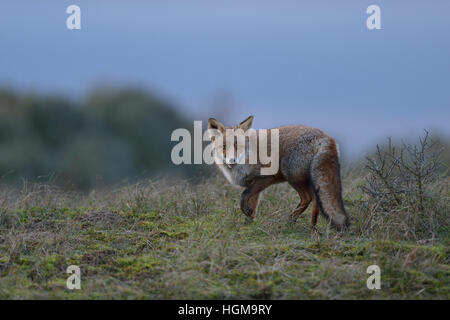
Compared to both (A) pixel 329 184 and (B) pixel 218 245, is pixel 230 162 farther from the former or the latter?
(B) pixel 218 245

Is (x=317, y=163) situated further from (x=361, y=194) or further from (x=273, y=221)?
(x=361, y=194)

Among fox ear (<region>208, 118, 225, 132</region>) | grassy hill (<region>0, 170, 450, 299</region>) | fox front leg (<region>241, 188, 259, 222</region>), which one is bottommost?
grassy hill (<region>0, 170, 450, 299</region>)

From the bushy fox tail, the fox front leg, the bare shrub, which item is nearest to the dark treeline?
the fox front leg

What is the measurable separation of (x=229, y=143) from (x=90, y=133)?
29.1 m

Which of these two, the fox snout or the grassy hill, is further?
the fox snout

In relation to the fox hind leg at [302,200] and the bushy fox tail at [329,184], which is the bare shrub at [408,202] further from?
the fox hind leg at [302,200]

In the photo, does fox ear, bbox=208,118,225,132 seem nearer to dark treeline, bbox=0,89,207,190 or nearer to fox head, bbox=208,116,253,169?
fox head, bbox=208,116,253,169

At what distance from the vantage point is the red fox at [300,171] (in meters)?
6.30

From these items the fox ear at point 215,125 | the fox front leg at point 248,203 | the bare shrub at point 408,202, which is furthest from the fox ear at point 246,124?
the bare shrub at point 408,202

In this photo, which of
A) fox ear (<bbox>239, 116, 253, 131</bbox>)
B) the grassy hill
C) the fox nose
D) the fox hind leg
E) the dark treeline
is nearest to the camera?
the grassy hill

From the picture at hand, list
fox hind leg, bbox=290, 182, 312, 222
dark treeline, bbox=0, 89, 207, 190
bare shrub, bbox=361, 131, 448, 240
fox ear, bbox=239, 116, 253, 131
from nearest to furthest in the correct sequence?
1. bare shrub, bbox=361, 131, 448, 240
2. fox hind leg, bbox=290, 182, 312, 222
3. fox ear, bbox=239, 116, 253, 131
4. dark treeline, bbox=0, 89, 207, 190

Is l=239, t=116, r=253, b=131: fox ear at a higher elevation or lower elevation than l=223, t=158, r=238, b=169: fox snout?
higher

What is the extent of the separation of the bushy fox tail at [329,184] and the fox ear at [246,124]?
1.08m

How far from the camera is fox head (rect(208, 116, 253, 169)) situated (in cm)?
703
